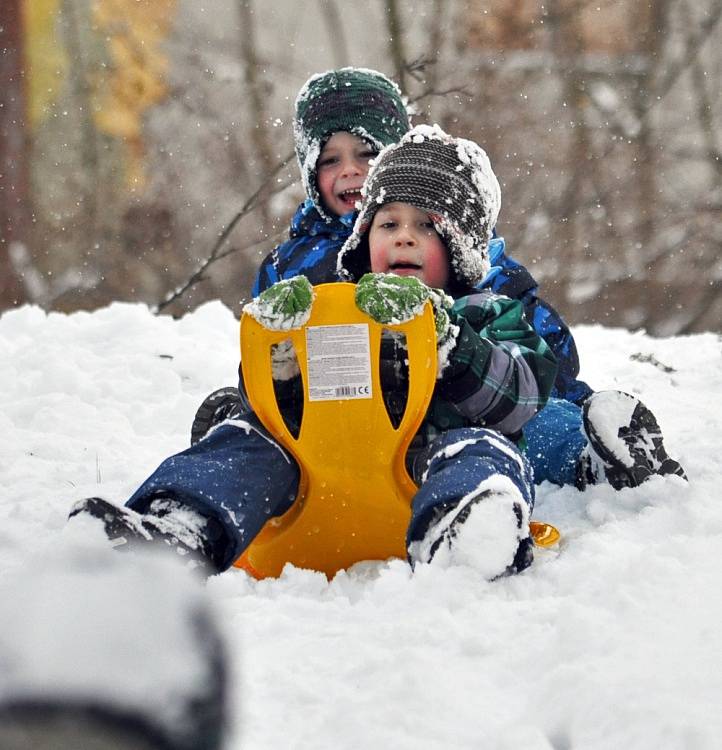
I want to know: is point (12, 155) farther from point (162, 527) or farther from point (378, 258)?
point (162, 527)

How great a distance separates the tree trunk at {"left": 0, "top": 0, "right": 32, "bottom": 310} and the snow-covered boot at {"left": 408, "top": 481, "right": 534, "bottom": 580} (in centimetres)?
636

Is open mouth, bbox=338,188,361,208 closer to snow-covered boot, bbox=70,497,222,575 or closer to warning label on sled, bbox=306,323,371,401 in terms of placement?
warning label on sled, bbox=306,323,371,401

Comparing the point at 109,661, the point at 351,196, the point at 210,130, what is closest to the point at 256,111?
the point at 210,130

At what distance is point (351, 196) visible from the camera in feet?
9.20

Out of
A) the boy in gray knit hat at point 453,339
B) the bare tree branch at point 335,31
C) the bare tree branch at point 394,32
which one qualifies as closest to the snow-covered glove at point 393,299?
the boy in gray knit hat at point 453,339

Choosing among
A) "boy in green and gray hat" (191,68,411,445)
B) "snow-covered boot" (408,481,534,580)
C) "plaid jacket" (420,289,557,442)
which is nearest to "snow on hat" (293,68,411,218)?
"boy in green and gray hat" (191,68,411,445)

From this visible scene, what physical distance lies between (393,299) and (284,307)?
0.19 meters

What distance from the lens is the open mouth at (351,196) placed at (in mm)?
2803

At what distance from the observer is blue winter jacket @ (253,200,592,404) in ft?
8.29

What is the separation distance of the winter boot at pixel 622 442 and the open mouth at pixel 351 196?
1011 millimetres

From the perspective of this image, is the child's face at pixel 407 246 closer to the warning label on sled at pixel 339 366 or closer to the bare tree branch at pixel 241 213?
the warning label on sled at pixel 339 366

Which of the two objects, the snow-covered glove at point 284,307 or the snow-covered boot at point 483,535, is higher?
the snow-covered glove at point 284,307

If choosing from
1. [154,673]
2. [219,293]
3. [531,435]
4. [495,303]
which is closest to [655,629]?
[154,673]

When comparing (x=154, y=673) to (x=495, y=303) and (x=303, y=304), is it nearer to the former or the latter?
(x=303, y=304)
